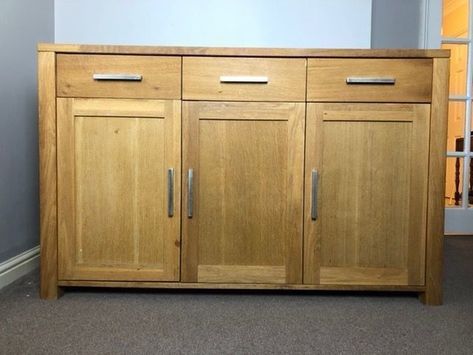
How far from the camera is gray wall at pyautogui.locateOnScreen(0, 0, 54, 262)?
61.6 inches

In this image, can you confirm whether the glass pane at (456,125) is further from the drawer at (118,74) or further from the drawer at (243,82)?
the drawer at (118,74)

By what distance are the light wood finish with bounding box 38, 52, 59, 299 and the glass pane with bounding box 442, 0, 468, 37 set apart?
99.4 inches

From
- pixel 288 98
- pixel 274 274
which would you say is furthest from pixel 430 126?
pixel 274 274

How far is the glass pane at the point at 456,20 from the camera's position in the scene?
2.82 metres

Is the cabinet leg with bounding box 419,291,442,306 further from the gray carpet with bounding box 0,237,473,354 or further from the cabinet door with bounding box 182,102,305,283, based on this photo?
the cabinet door with bounding box 182,102,305,283

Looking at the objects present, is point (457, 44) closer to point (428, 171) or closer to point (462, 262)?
point (462, 262)

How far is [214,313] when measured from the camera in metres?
1.31

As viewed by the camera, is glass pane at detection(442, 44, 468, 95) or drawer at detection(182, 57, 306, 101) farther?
glass pane at detection(442, 44, 468, 95)

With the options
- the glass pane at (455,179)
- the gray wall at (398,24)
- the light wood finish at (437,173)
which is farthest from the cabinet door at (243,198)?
the glass pane at (455,179)

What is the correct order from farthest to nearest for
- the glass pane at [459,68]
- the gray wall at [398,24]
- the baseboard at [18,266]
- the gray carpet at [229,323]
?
the glass pane at [459,68], the gray wall at [398,24], the baseboard at [18,266], the gray carpet at [229,323]

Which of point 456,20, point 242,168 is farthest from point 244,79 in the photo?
point 456,20

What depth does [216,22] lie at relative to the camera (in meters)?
1.95

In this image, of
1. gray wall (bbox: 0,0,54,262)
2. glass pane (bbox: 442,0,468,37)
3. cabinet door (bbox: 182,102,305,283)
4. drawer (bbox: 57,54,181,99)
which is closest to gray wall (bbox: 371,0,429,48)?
glass pane (bbox: 442,0,468,37)

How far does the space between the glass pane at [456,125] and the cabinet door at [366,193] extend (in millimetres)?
1688
